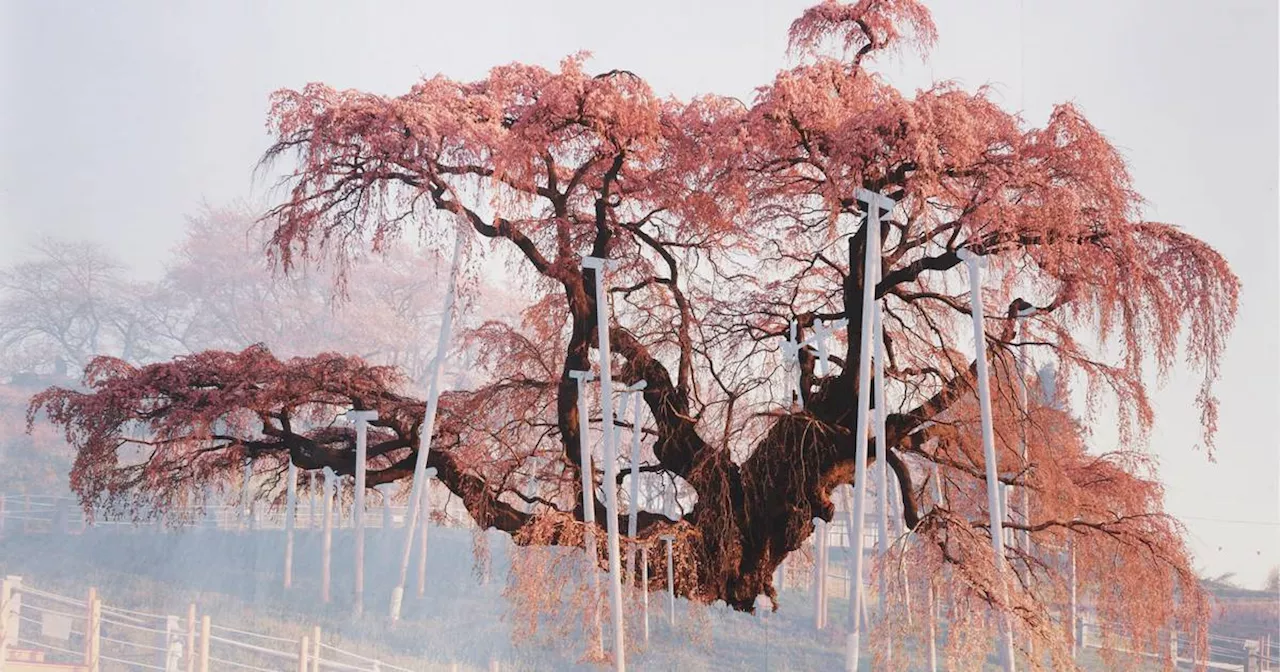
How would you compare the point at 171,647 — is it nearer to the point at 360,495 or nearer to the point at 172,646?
the point at 172,646

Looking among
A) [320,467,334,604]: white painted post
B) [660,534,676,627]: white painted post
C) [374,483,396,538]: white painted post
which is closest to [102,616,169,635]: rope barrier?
[320,467,334,604]: white painted post

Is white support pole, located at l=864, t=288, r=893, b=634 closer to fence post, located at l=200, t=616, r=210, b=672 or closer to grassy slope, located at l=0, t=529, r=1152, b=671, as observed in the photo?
grassy slope, located at l=0, t=529, r=1152, b=671

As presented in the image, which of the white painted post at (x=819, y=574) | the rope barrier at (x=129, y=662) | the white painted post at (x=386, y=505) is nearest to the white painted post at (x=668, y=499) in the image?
the white painted post at (x=819, y=574)

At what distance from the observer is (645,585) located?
5656 millimetres

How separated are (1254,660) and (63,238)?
19.3 feet

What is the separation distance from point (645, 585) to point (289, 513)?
1689 mm

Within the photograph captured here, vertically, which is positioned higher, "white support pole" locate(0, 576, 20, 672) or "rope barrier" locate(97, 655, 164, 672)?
"white support pole" locate(0, 576, 20, 672)

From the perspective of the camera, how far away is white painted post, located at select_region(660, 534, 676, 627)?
5.77 meters

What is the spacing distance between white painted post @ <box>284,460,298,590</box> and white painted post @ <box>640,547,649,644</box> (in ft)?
5.28

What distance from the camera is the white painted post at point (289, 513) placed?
6105 mm

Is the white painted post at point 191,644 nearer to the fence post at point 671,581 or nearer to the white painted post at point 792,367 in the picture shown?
the fence post at point 671,581

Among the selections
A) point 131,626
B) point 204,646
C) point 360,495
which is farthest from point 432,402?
point 131,626

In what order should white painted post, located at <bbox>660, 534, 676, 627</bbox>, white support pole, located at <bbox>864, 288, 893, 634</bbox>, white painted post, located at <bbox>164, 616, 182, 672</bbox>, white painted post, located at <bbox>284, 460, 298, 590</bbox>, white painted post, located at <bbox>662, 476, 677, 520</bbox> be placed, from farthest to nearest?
1. white painted post, located at <bbox>662, 476, 677, 520</bbox>
2. white painted post, located at <bbox>284, 460, 298, 590</bbox>
3. white painted post, located at <bbox>164, 616, 182, 672</bbox>
4. white painted post, located at <bbox>660, 534, 676, 627</bbox>
5. white support pole, located at <bbox>864, 288, 893, 634</bbox>

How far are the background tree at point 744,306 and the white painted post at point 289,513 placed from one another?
0.15 metres
